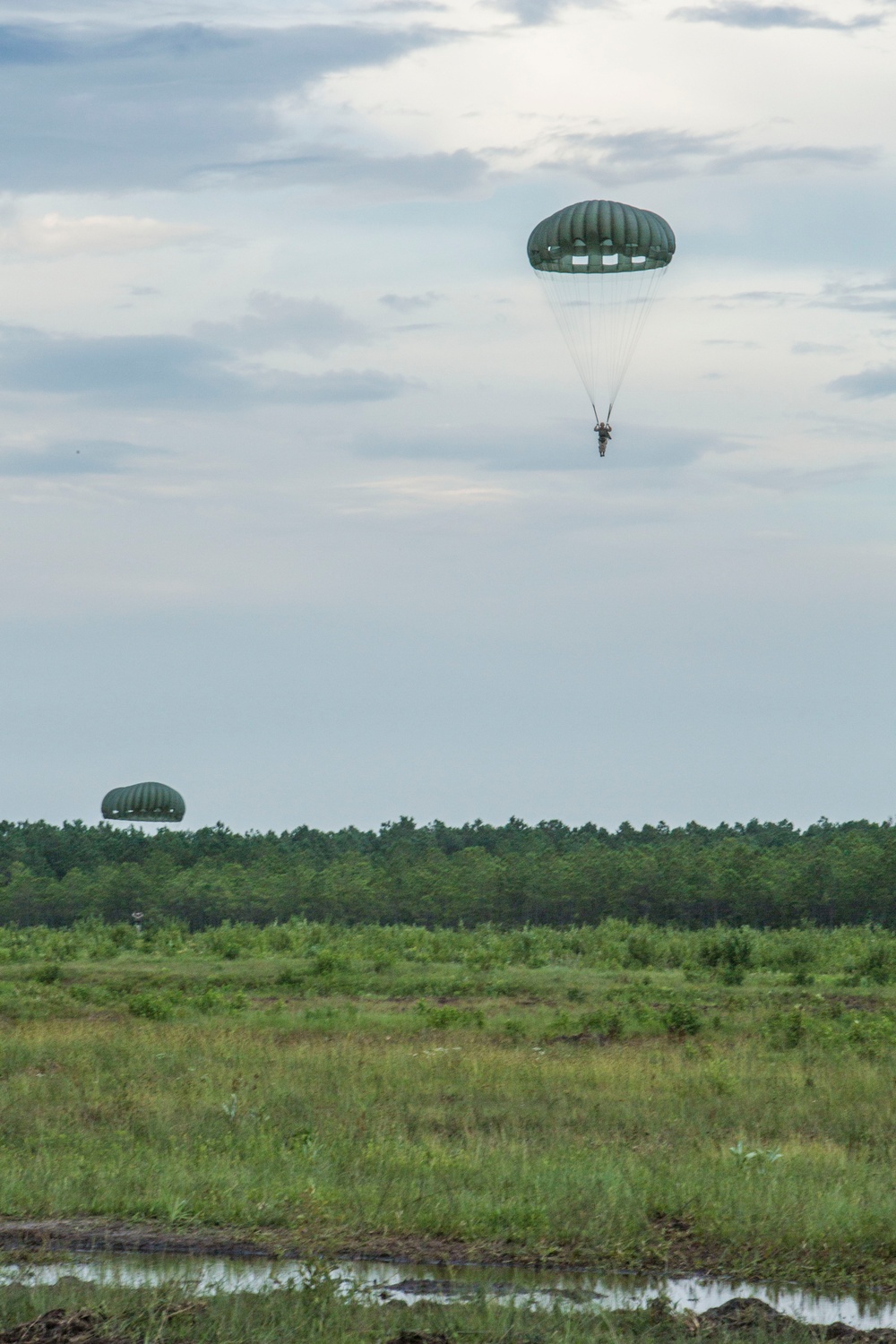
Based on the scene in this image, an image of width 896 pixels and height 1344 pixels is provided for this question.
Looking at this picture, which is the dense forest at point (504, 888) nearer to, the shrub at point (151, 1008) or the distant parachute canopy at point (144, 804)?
the distant parachute canopy at point (144, 804)

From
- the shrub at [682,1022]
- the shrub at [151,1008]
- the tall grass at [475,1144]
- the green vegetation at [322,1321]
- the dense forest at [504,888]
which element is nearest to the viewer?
the green vegetation at [322,1321]

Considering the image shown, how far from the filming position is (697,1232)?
11.2 metres

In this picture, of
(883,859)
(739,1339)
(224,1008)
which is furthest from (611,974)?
(883,859)

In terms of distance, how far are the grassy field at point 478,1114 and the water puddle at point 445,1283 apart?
29 centimetres

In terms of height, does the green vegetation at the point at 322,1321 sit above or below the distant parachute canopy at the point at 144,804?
below

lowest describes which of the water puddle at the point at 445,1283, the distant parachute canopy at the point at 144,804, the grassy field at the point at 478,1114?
the water puddle at the point at 445,1283

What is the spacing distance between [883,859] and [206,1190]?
6423 centimetres

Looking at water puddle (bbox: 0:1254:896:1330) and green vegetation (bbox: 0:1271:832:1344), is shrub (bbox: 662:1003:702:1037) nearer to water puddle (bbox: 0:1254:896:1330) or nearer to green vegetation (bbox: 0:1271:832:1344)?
water puddle (bbox: 0:1254:896:1330)

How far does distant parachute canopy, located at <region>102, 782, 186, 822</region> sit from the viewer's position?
74438 mm

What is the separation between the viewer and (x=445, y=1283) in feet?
33.6

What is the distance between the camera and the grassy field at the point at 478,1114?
1123 cm

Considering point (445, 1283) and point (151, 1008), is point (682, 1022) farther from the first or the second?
point (445, 1283)

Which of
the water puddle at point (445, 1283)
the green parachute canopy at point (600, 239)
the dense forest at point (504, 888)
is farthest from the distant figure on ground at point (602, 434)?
the dense forest at point (504, 888)

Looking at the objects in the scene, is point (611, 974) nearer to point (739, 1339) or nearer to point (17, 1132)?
point (17, 1132)
